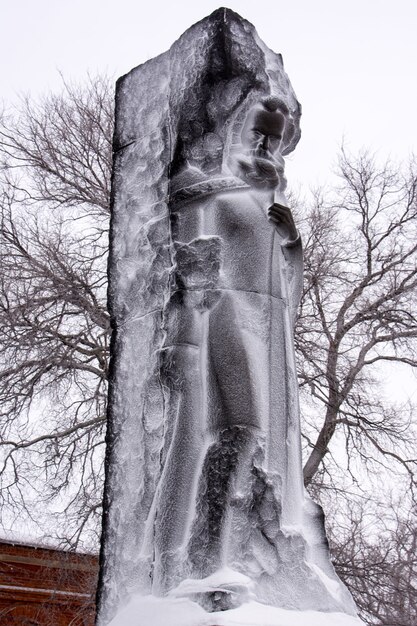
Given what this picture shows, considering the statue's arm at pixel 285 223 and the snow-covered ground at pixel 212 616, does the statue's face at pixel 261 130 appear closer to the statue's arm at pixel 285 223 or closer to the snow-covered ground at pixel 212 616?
the statue's arm at pixel 285 223

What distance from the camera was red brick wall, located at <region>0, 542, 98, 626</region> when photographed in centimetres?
1098

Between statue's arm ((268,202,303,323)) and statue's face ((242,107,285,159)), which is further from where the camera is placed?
statue's face ((242,107,285,159))

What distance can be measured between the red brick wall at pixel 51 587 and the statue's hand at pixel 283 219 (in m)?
7.58

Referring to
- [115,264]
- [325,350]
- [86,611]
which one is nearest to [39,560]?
[86,611]

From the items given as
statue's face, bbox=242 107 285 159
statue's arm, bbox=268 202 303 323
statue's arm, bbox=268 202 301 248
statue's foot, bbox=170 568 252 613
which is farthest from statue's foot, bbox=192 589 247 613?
statue's face, bbox=242 107 285 159

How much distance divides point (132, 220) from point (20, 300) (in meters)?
7.95

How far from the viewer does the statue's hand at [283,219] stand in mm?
3793

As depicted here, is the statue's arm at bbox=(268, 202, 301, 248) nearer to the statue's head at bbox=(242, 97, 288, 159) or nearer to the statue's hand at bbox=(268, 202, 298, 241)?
the statue's hand at bbox=(268, 202, 298, 241)

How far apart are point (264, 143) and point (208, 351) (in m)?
1.04

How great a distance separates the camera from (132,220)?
13.9 ft

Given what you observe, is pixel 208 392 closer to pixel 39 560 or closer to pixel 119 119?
pixel 119 119

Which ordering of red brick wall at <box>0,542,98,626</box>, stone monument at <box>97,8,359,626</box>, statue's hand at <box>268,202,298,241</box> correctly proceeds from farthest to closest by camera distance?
red brick wall at <box>0,542,98,626</box> < statue's hand at <box>268,202,298,241</box> < stone monument at <box>97,8,359,626</box>

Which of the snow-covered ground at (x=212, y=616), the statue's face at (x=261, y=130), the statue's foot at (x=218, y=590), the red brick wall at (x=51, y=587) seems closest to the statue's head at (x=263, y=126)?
the statue's face at (x=261, y=130)

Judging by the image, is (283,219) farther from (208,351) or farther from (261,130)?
(208,351)
